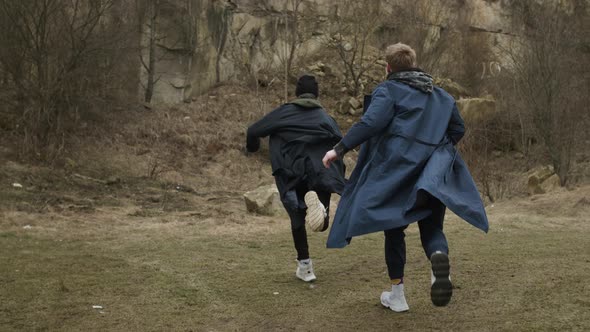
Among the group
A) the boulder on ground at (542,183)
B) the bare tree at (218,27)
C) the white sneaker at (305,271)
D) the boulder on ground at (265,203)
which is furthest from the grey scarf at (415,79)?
the bare tree at (218,27)

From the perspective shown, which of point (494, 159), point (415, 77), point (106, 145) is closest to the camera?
point (415, 77)

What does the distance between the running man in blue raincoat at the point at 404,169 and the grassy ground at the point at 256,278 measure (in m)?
0.65

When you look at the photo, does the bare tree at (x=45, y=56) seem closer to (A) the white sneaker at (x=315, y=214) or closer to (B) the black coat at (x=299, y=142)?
(B) the black coat at (x=299, y=142)

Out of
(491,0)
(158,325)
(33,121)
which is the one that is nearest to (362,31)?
(491,0)

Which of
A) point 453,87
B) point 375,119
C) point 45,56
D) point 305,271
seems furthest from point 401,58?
point 453,87

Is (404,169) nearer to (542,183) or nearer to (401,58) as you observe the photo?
(401,58)

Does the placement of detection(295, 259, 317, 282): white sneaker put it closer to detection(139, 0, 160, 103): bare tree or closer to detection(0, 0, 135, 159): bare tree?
detection(0, 0, 135, 159): bare tree

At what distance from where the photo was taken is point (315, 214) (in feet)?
17.1

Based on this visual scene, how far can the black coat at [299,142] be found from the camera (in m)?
5.80

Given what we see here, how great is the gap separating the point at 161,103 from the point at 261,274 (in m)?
16.0

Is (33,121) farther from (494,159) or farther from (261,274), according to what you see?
(494,159)

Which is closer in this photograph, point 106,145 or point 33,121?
point 33,121

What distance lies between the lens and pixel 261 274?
20.9 ft

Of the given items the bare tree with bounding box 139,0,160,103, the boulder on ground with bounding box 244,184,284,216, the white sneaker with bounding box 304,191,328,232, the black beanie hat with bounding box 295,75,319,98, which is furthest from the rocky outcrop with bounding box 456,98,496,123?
the white sneaker with bounding box 304,191,328,232
